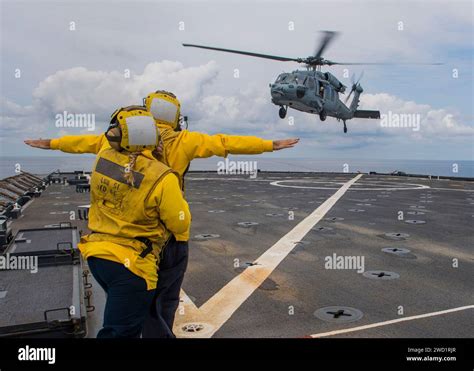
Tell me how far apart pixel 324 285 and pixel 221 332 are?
2.60 metres

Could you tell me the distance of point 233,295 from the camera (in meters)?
6.61

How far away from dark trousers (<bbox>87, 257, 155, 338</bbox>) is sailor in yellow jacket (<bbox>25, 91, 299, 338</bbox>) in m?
0.47

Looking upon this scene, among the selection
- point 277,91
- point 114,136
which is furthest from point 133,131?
point 277,91

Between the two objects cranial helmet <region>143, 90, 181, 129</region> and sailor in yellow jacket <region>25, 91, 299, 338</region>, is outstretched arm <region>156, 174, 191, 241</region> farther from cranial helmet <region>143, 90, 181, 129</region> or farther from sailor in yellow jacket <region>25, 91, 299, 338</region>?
cranial helmet <region>143, 90, 181, 129</region>

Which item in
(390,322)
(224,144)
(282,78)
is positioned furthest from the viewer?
(282,78)

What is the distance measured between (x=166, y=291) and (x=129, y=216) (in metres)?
1.08

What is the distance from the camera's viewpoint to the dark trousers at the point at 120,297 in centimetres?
365

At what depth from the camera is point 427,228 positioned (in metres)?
12.7

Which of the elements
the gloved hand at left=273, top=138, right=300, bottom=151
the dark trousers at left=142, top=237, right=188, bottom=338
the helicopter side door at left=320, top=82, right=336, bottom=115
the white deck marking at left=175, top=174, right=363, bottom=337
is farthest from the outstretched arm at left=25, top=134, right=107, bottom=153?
the helicopter side door at left=320, top=82, right=336, bottom=115

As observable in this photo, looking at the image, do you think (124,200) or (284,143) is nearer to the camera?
(124,200)

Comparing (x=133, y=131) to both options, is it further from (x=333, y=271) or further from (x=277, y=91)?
(x=277, y=91)

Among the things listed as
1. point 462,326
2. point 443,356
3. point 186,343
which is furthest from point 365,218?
point 186,343

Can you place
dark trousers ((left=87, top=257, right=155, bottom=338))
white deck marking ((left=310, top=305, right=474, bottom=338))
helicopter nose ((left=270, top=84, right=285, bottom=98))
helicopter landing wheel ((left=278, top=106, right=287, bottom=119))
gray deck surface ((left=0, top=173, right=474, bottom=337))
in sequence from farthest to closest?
helicopter landing wheel ((left=278, top=106, right=287, bottom=119)) < helicopter nose ((left=270, top=84, right=285, bottom=98)) < gray deck surface ((left=0, top=173, right=474, bottom=337)) < white deck marking ((left=310, top=305, right=474, bottom=338)) < dark trousers ((left=87, top=257, right=155, bottom=338))

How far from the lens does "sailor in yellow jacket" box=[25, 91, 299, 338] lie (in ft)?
13.8
